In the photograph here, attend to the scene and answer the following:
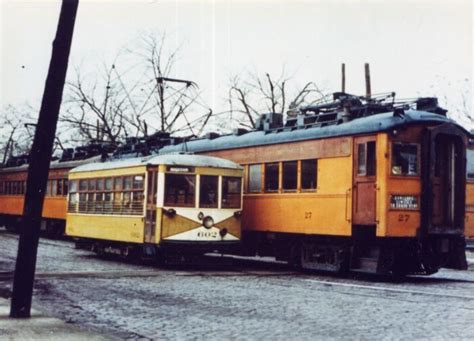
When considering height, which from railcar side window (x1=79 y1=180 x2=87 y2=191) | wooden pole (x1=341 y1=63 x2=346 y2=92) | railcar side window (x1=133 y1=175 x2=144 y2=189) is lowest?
railcar side window (x1=133 y1=175 x2=144 y2=189)

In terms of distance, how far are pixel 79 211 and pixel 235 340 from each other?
15179mm

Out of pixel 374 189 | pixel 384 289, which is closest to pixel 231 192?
pixel 374 189

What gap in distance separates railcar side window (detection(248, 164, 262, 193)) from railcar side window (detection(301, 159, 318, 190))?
1815 mm

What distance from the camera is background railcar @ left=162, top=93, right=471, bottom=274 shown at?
15.9 m

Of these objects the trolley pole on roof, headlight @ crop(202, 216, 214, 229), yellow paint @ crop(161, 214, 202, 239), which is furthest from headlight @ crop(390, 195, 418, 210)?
the trolley pole on roof

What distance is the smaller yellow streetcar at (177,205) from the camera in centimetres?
1797

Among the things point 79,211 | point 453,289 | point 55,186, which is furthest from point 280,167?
point 55,186

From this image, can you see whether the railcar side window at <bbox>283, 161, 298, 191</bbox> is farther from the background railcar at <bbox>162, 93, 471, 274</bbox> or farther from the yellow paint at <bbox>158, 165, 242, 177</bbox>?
the yellow paint at <bbox>158, 165, 242, 177</bbox>

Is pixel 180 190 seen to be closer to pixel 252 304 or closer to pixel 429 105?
pixel 429 105

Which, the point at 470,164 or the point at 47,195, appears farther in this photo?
the point at 47,195

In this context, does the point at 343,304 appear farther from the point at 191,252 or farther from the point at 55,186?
the point at 55,186

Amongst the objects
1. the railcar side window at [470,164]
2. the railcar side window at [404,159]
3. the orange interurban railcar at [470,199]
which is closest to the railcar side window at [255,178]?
the railcar side window at [404,159]

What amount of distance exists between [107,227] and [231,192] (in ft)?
13.0

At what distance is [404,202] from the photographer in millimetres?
15891
